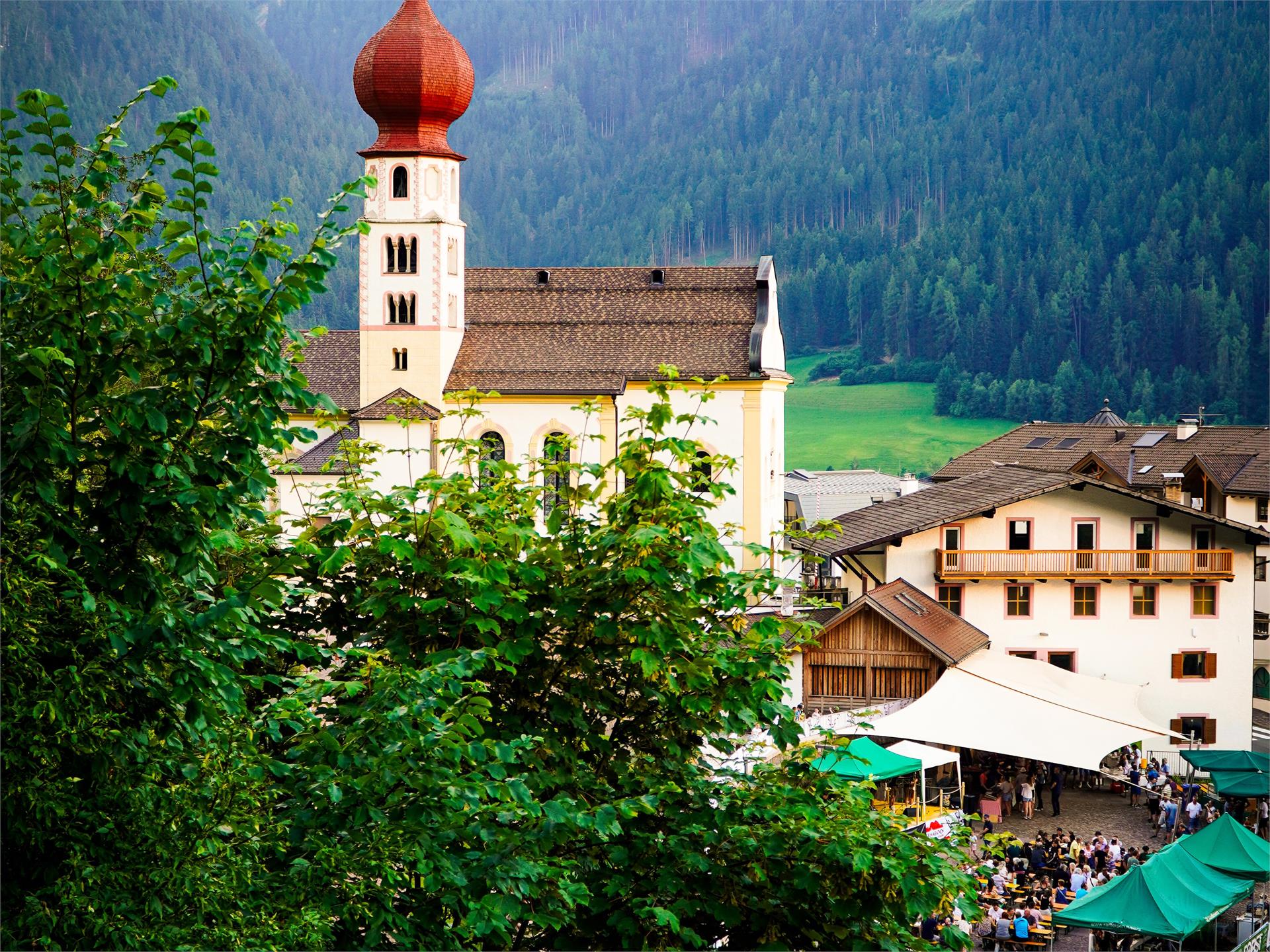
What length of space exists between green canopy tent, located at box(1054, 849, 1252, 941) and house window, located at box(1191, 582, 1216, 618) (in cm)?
1969

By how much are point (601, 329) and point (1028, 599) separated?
17120 millimetres

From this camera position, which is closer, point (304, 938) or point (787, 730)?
point (304, 938)

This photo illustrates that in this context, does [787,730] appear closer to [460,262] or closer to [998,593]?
[998,593]

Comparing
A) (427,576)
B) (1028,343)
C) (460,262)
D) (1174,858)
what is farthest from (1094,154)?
(427,576)

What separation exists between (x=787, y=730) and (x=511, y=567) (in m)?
1.95

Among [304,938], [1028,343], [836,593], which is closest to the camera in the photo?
[304,938]

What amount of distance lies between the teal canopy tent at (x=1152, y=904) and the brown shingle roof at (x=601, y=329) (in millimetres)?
28109

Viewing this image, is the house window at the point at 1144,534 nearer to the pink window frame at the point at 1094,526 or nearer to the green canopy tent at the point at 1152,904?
the pink window frame at the point at 1094,526

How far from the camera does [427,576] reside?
30.6 ft

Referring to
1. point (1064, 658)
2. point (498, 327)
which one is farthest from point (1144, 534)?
point (498, 327)

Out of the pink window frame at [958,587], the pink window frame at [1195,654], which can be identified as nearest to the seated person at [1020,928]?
the pink window frame at [958,587]

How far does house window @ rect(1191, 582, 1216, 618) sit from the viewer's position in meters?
38.8

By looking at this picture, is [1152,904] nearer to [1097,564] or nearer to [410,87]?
[1097,564]

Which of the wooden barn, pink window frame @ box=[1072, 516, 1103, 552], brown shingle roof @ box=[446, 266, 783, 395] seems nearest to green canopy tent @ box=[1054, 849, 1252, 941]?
the wooden barn
